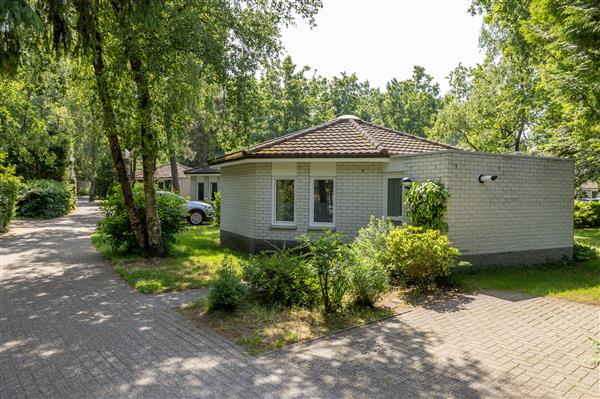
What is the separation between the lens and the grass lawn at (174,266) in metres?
8.59

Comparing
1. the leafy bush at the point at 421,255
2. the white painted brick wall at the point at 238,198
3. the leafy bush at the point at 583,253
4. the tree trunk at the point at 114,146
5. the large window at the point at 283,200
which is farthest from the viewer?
the white painted brick wall at the point at 238,198

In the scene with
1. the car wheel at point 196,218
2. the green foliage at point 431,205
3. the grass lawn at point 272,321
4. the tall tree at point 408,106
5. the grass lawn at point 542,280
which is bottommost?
the grass lawn at point 272,321

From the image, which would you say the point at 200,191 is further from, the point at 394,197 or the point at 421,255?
the point at 421,255

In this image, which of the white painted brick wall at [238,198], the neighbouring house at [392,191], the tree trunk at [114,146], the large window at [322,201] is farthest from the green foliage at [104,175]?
the large window at [322,201]

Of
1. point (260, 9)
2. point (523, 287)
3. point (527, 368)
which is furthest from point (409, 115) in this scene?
point (527, 368)

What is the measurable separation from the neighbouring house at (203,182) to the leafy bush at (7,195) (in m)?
11.1

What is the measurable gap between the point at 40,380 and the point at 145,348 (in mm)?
1166

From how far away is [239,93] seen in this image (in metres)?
10.9

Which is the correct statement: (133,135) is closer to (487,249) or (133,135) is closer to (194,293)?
(194,293)

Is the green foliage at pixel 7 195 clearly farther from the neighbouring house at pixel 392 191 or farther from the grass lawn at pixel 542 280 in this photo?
the grass lawn at pixel 542 280

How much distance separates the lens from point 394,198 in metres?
11.0

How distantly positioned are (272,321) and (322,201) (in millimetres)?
5928

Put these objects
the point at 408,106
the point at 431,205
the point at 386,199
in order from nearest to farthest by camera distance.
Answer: the point at 431,205 → the point at 386,199 → the point at 408,106

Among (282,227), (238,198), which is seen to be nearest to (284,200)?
(282,227)
